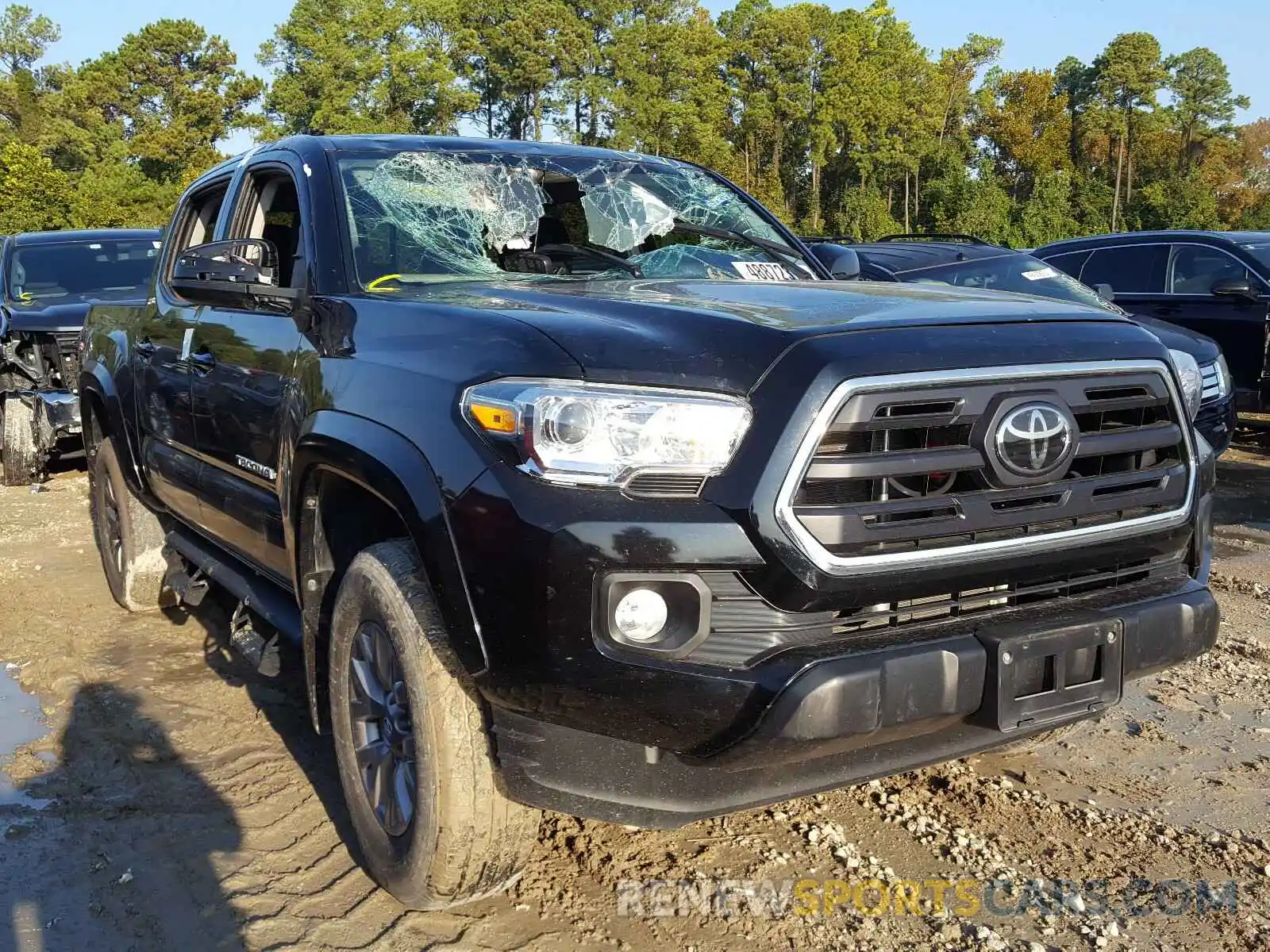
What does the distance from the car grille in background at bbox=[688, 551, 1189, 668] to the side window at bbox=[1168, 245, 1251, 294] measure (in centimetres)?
792

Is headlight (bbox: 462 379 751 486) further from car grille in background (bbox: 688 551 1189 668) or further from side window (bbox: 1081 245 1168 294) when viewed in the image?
side window (bbox: 1081 245 1168 294)

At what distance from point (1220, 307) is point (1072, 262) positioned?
154 cm

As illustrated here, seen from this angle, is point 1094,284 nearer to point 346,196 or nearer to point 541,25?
point 346,196

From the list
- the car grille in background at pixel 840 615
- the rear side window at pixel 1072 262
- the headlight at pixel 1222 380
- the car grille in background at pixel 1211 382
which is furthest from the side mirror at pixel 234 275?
the rear side window at pixel 1072 262

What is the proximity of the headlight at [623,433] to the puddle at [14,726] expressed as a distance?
240 centimetres

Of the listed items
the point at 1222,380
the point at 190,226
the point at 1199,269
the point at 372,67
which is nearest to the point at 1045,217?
the point at 372,67

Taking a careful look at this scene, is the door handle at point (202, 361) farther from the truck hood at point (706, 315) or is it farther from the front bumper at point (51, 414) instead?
the front bumper at point (51, 414)

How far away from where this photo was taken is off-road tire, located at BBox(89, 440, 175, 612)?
5320 mm

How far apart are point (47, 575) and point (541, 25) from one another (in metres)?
55.3

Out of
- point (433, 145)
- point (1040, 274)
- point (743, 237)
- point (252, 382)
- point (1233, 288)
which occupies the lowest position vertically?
point (252, 382)

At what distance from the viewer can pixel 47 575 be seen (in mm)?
6379

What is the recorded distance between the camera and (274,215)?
3971mm

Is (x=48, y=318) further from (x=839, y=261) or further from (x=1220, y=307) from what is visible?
(x=1220, y=307)

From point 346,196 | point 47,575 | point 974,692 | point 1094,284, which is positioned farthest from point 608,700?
point 1094,284
